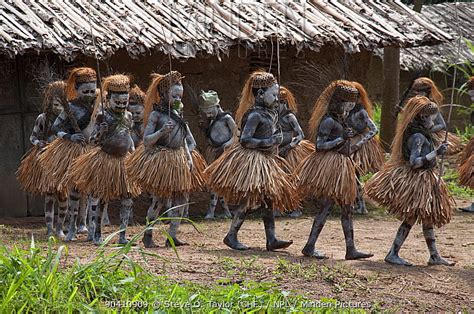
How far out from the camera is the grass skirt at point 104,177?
768 cm

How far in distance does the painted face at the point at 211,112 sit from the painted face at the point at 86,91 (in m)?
1.90

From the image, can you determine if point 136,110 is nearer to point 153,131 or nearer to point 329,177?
point 153,131

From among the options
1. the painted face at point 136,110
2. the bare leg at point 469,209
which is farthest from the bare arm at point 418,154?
the bare leg at point 469,209

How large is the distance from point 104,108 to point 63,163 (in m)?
0.71

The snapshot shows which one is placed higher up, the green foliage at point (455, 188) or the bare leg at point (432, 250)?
the green foliage at point (455, 188)

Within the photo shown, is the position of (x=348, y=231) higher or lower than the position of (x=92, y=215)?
lower

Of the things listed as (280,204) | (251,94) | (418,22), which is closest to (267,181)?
(280,204)

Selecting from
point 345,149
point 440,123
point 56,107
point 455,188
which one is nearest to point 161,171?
point 345,149

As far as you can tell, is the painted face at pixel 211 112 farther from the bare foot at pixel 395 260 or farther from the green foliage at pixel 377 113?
the green foliage at pixel 377 113

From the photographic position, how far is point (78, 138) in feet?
26.9

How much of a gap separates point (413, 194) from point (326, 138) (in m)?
0.81

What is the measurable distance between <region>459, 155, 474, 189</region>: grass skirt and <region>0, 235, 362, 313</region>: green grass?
392 centimetres

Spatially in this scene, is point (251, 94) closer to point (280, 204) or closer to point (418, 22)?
point (280, 204)

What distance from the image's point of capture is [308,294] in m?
5.80
